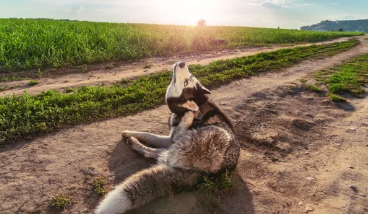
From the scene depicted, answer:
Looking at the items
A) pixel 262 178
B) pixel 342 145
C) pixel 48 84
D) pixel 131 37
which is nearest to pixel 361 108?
pixel 342 145

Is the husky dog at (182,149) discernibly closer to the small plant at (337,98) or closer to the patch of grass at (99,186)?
the patch of grass at (99,186)

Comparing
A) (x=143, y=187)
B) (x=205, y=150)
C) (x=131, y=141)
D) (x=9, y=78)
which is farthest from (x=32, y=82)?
(x=205, y=150)

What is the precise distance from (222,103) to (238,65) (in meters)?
4.17

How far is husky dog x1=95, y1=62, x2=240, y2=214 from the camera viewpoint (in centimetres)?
298

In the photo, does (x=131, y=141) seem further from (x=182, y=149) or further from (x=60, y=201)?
(x=60, y=201)

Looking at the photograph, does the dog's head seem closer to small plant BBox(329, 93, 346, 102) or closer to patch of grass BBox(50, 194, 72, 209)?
patch of grass BBox(50, 194, 72, 209)

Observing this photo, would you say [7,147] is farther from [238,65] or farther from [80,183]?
[238,65]

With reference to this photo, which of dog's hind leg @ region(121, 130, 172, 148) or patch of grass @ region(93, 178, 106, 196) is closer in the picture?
patch of grass @ region(93, 178, 106, 196)

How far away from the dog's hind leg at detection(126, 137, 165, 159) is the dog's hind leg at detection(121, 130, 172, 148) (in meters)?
0.16

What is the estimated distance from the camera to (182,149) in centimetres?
352

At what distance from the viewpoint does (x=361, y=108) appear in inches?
266

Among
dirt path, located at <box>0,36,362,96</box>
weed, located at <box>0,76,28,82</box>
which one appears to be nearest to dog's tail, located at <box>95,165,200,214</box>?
dirt path, located at <box>0,36,362,96</box>

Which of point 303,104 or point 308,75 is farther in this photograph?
point 308,75

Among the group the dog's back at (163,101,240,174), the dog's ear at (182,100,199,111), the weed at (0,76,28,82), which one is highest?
the weed at (0,76,28,82)
